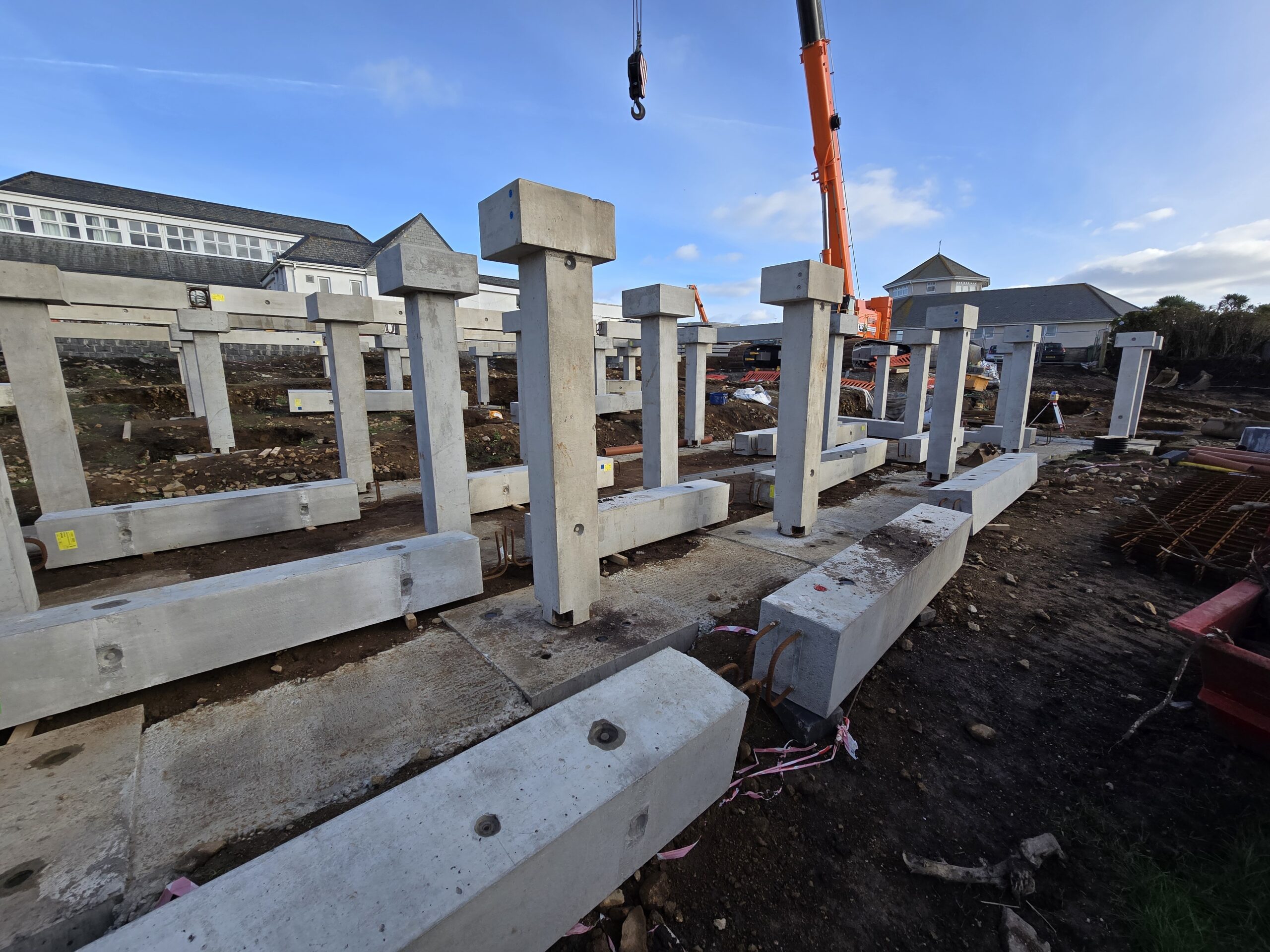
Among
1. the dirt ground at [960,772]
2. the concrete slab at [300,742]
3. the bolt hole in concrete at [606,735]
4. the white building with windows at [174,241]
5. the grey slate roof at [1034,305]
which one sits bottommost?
the dirt ground at [960,772]

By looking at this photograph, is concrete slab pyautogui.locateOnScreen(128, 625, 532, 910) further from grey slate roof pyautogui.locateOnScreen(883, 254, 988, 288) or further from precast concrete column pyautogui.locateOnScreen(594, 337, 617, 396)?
grey slate roof pyautogui.locateOnScreen(883, 254, 988, 288)

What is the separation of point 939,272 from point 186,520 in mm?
61097

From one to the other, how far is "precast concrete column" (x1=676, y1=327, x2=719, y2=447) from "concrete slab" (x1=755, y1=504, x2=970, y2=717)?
29.0 feet

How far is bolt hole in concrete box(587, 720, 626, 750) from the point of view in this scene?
2.13m

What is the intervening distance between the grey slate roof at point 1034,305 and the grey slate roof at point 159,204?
4571 centimetres

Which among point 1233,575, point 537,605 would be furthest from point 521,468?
point 1233,575

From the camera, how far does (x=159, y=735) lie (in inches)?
120

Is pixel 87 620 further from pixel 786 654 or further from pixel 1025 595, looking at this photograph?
pixel 1025 595

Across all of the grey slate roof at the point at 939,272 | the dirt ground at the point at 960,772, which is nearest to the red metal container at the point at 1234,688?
the dirt ground at the point at 960,772

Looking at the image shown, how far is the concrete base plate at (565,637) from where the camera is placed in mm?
3490

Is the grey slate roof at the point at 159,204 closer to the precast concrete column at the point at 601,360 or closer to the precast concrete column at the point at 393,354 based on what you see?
the precast concrete column at the point at 393,354

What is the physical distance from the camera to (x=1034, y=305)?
4097 cm

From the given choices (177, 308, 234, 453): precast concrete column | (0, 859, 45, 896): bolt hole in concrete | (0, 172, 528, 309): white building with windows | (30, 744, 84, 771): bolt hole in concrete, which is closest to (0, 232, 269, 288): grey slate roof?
(0, 172, 528, 309): white building with windows

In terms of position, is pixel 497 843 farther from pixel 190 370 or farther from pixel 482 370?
pixel 482 370
